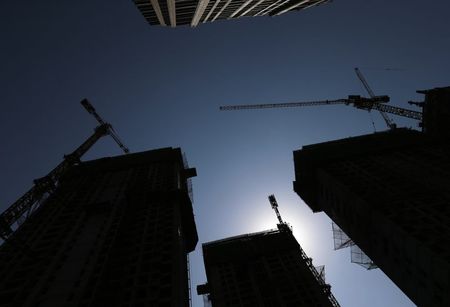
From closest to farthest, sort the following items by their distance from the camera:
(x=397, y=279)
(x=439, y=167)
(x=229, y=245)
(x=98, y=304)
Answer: (x=98, y=304)
(x=397, y=279)
(x=439, y=167)
(x=229, y=245)

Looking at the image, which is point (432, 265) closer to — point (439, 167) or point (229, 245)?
point (439, 167)

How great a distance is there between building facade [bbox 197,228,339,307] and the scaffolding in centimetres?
849

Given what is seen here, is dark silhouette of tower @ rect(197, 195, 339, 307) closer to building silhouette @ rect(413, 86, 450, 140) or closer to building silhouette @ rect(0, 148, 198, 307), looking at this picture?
building silhouette @ rect(0, 148, 198, 307)

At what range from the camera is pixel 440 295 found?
4759 cm

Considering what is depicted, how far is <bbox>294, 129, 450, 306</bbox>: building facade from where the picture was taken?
5108cm

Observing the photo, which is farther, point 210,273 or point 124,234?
point 210,273

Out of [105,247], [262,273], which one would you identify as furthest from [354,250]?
[105,247]

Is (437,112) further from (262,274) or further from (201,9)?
(201,9)

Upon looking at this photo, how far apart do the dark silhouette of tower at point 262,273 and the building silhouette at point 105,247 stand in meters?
9.49

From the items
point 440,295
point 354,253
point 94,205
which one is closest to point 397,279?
point 440,295

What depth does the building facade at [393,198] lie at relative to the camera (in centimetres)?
5108

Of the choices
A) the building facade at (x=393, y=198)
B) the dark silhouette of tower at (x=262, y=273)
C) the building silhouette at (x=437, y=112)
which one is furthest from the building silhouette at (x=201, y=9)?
the dark silhouette of tower at (x=262, y=273)

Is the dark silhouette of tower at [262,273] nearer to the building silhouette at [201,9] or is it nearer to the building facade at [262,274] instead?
the building facade at [262,274]

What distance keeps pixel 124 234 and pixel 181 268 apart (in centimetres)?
1584
